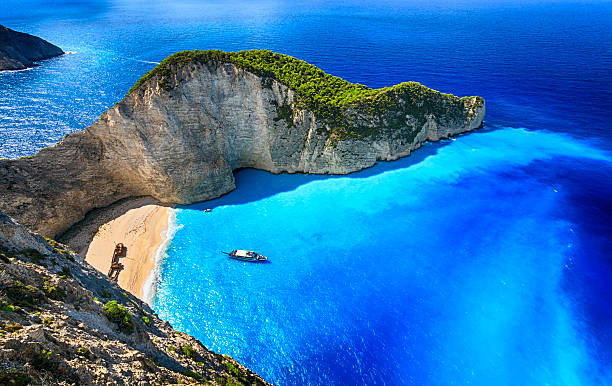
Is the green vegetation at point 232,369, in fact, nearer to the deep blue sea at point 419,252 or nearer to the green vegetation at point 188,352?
the green vegetation at point 188,352

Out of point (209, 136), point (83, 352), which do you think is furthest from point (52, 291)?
point (209, 136)

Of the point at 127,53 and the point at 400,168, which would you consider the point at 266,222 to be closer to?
the point at 400,168

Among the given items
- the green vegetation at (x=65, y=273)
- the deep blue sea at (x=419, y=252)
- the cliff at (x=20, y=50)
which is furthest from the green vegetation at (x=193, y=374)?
the cliff at (x=20, y=50)

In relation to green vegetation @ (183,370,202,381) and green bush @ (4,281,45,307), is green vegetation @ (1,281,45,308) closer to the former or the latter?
green bush @ (4,281,45,307)

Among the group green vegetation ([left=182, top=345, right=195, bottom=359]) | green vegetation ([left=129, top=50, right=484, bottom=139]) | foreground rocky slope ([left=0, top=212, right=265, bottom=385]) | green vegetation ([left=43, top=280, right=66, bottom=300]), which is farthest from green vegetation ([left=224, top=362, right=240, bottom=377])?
green vegetation ([left=129, top=50, right=484, bottom=139])

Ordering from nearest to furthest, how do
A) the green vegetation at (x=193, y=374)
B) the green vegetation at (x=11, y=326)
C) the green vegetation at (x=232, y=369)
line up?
the green vegetation at (x=11, y=326), the green vegetation at (x=193, y=374), the green vegetation at (x=232, y=369)

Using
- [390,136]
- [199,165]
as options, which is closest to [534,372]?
[390,136]
